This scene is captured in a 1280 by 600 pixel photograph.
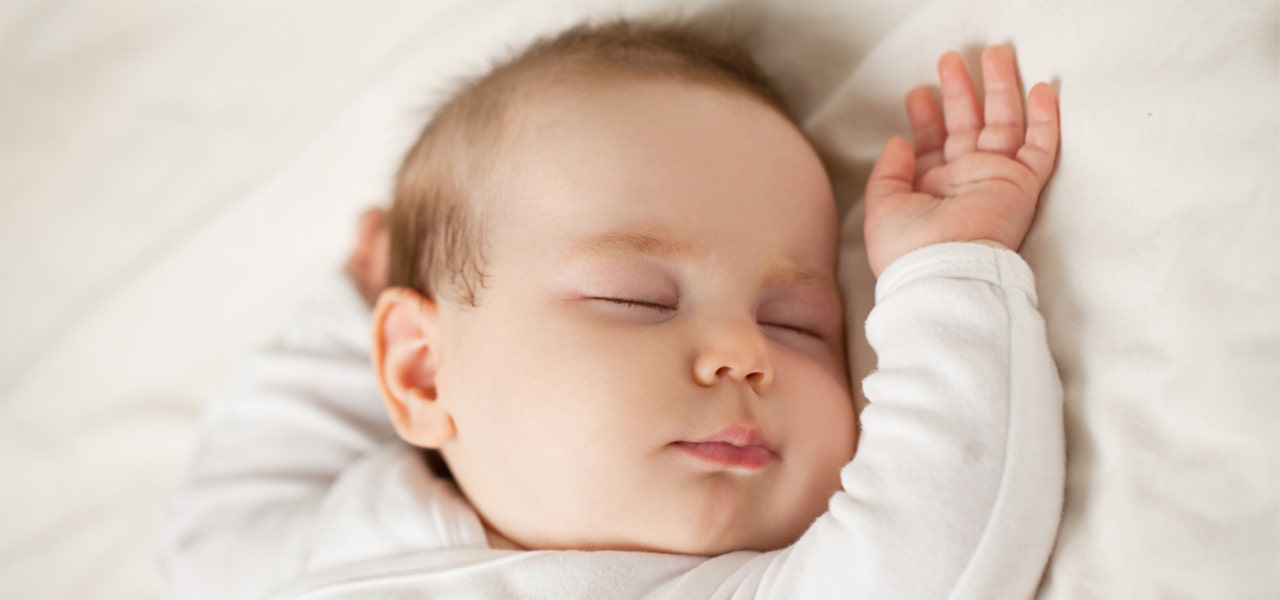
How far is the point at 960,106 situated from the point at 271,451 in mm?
1201

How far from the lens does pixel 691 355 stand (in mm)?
1110

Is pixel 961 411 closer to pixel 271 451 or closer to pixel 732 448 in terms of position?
pixel 732 448

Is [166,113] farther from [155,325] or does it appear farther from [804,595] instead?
[804,595]

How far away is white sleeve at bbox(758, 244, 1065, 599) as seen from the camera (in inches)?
37.5

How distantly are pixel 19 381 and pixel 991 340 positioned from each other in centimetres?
171

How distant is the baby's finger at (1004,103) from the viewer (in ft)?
3.93

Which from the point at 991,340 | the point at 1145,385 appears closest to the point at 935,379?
the point at 991,340

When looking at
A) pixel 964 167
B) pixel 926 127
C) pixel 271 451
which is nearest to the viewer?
pixel 964 167

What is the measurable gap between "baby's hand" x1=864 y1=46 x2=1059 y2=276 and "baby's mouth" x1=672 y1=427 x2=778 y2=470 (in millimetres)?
277

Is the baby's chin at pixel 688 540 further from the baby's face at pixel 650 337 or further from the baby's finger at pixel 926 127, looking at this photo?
the baby's finger at pixel 926 127

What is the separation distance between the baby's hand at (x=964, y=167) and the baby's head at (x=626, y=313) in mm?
107

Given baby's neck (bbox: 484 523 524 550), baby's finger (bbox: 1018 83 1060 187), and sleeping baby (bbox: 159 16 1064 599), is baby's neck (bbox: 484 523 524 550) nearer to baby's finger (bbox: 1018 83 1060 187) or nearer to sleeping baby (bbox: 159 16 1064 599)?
sleeping baby (bbox: 159 16 1064 599)

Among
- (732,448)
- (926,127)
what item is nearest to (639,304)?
(732,448)

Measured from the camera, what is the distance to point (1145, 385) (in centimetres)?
93
